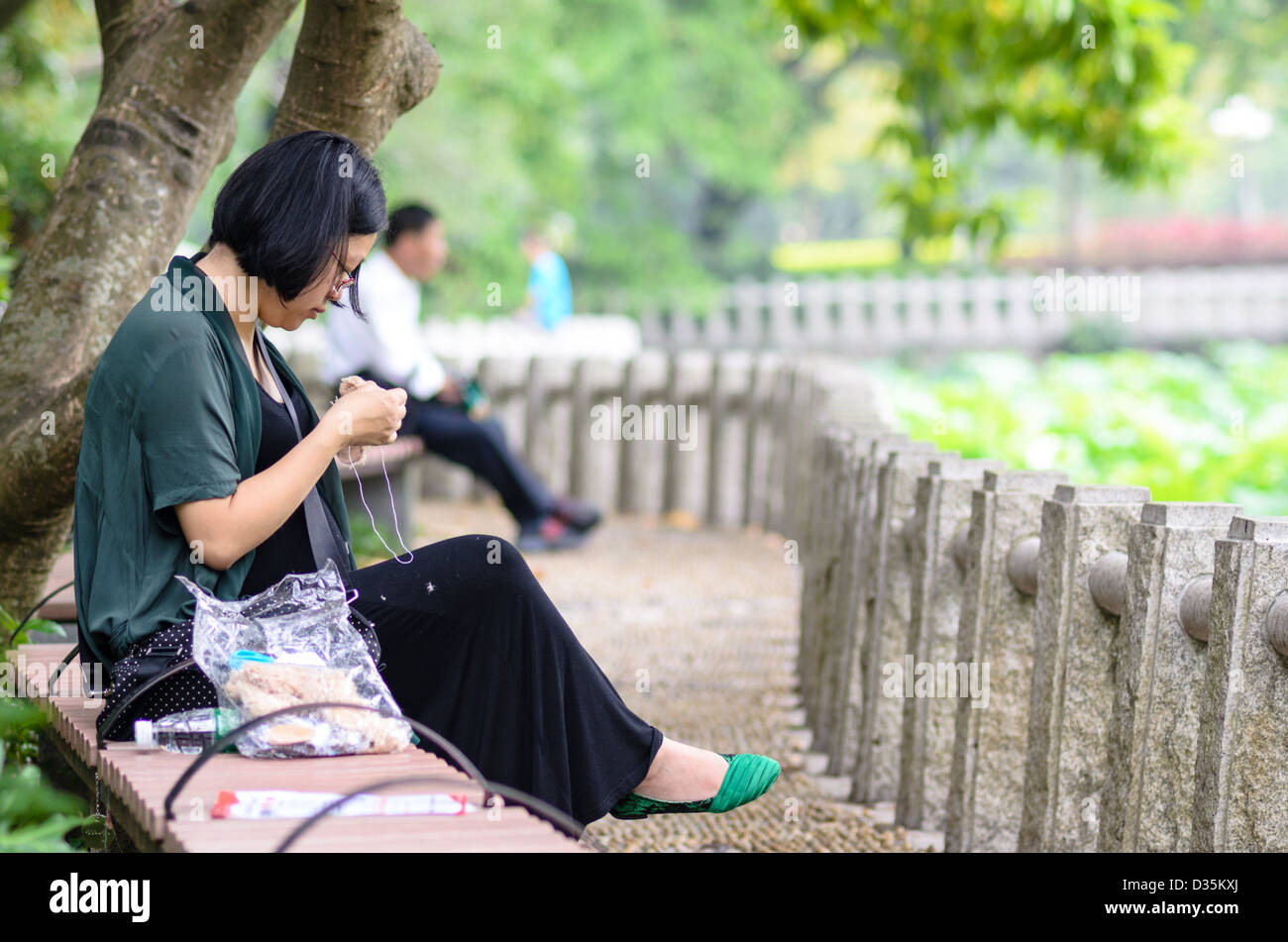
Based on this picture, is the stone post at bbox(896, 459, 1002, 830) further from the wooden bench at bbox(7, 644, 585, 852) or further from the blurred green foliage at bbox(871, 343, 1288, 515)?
the blurred green foliage at bbox(871, 343, 1288, 515)

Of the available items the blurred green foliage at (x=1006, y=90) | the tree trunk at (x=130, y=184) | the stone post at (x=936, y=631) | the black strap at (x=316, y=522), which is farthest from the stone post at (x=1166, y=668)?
the blurred green foliage at (x=1006, y=90)

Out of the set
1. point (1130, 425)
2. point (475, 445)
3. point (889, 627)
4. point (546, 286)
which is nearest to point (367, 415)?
point (889, 627)

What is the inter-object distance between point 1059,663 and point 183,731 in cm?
173

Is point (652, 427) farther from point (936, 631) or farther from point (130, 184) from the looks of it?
point (130, 184)

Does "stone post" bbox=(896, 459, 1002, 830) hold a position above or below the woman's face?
below

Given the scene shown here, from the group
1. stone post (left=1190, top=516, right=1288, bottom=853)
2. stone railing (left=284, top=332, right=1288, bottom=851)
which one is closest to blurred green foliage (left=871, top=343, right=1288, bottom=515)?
stone railing (left=284, top=332, right=1288, bottom=851)

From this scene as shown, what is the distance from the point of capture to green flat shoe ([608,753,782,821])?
2.86m

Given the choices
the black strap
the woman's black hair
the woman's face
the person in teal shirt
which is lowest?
the black strap

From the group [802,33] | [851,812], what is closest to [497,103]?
[802,33]

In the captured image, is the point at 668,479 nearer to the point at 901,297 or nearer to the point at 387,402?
the point at 387,402

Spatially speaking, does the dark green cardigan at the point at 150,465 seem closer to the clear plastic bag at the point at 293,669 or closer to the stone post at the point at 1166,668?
the clear plastic bag at the point at 293,669

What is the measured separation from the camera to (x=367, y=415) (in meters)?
2.59

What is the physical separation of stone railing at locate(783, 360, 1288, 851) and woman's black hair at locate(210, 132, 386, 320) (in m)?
1.55

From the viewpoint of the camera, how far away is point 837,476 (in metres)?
5.14
